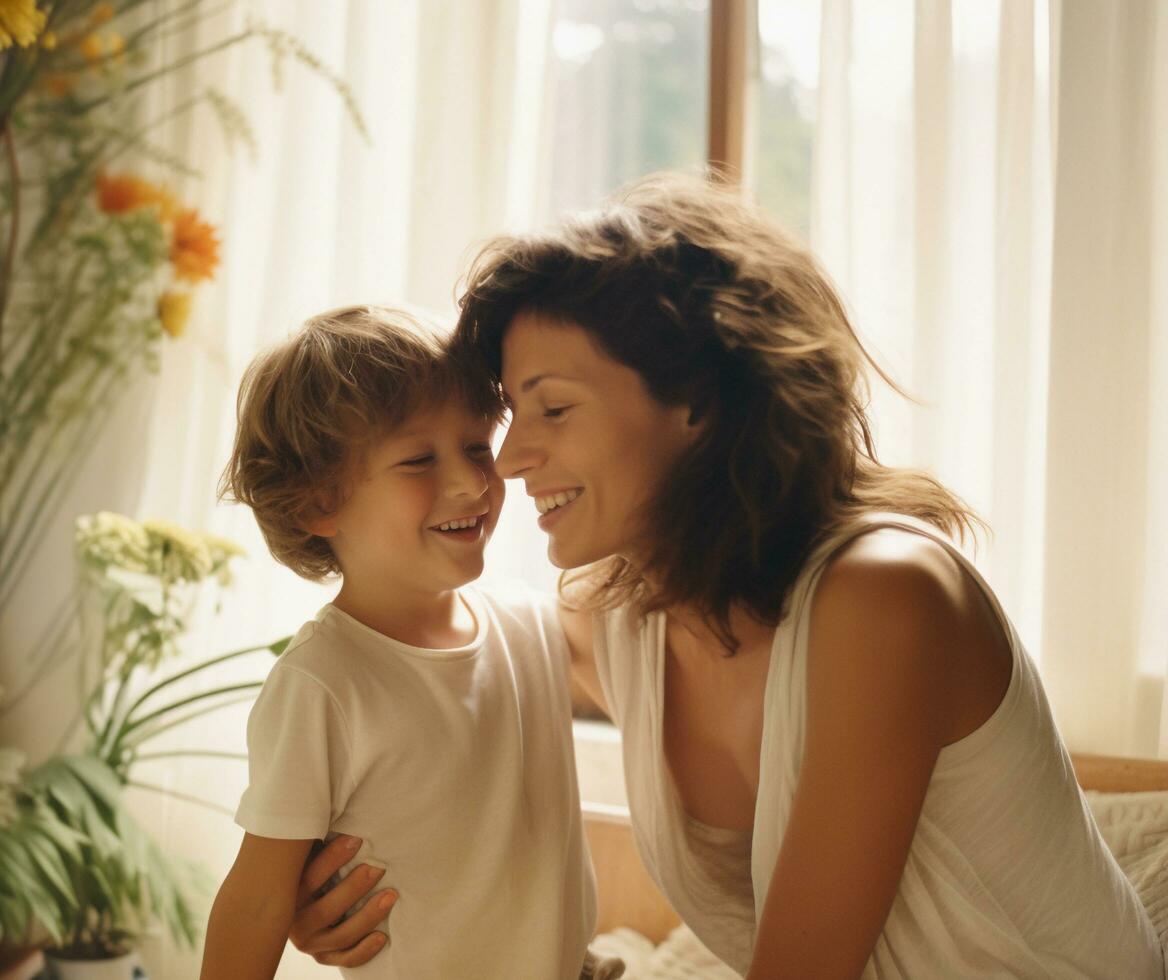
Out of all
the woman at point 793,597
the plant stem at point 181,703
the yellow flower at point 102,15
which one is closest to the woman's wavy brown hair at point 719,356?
the woman at point 793,597

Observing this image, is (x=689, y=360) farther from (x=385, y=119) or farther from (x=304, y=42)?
(x=304, y=42)

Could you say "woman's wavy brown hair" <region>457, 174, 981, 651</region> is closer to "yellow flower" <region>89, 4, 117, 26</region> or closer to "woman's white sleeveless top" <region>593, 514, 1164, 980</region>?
"woman's white sleeveless top" <region>593, 514, 1164, 980</region>

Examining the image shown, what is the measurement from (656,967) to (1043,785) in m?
0.71

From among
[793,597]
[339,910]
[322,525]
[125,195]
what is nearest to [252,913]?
[339,910]

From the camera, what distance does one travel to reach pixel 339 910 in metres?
1.18

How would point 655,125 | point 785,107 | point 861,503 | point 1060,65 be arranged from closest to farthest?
point 861,503 → point 1060,65 → point 785,107 → point 655,125

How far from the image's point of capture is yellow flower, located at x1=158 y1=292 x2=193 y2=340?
75.4 inches

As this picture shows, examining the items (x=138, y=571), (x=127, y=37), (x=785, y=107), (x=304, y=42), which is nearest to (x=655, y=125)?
(x=785, y=107)

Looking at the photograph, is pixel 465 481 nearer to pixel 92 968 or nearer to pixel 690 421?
pixel 690 421

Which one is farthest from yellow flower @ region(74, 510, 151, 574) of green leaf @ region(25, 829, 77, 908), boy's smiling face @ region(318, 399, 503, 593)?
boy's smiling face @ region(318, 399, 503, 593)

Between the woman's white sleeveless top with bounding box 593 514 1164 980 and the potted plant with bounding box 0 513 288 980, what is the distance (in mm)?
742

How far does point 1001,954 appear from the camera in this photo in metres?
1.11

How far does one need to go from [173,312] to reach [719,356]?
1.10 m

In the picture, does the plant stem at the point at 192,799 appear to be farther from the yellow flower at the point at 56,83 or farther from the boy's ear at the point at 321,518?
the yellow flower at the point at 56,83
